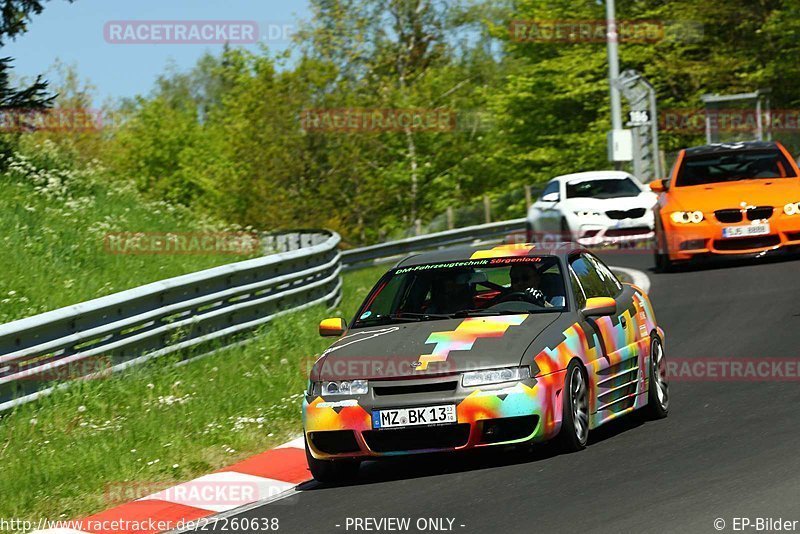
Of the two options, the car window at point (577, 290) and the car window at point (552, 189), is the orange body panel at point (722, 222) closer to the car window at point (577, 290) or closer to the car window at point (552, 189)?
the car window at point (552, 189)

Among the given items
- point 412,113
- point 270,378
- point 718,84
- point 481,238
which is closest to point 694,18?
point 718,84

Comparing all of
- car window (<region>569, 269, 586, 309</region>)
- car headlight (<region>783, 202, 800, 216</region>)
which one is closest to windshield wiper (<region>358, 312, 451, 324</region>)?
car window (<region>569, 269, 586, 309</region>)

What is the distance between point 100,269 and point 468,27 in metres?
52.8

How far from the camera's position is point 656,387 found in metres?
9.96

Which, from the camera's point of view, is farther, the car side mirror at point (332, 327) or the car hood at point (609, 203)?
the car hood at point (609, 203)

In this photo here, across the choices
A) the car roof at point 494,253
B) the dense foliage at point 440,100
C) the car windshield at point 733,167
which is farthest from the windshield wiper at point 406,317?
the dense foliage at point 440,100

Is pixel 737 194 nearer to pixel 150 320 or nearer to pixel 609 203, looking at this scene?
pixel 609 203

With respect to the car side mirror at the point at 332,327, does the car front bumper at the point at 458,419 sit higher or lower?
lower

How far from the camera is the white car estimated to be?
2456 centimetres

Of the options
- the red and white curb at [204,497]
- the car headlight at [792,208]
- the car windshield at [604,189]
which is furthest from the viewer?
the car windshield at [604,189]

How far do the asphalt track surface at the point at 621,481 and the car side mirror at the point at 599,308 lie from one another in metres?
0.84

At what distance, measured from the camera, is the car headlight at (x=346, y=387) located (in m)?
8.24

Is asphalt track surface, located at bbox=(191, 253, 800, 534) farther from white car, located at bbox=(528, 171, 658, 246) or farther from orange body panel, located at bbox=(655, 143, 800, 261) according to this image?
white car, located at bbox=(528, 171, 658, 246)

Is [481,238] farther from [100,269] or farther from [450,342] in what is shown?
[450,342]
